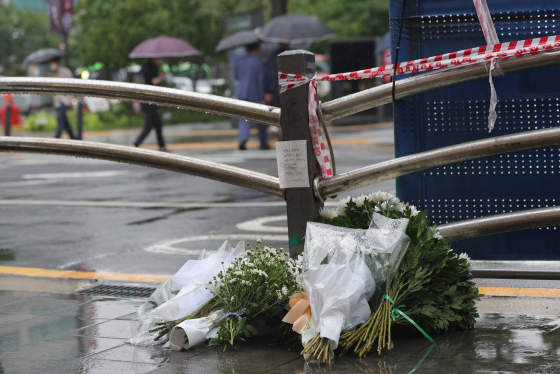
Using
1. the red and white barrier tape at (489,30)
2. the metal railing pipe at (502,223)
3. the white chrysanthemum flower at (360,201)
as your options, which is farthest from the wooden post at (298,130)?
the red and white barrier tape at (489,30)

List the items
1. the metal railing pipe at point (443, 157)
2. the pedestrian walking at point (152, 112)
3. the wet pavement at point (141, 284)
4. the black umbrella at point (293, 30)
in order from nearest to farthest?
the wet pavement at point (141, 284) < the metal railing pipe at point (443, 157) < the pedestrian walking at point (152, 112) < the black umbrella at point (293, 30)

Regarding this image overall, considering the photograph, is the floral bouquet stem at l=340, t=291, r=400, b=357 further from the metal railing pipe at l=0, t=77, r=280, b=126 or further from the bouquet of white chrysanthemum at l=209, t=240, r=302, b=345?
the metal railing pipe at l=0, t=77, r=280, b=126

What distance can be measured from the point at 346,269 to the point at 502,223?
1.11 meters

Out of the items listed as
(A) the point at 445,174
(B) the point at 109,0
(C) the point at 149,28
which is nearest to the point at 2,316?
(A) the point at 445,174

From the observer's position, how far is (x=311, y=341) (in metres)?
3.57

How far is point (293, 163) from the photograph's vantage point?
4.45 meters

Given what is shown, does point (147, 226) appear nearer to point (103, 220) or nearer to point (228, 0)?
point (103, 220)

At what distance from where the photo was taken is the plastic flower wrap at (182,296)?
13.1 feet

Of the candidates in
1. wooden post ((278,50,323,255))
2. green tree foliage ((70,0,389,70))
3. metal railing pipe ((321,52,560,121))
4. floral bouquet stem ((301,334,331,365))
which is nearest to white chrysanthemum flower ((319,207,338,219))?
wooden post ((278,50,323,255))

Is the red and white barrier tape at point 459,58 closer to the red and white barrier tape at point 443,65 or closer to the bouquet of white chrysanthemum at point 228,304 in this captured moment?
the red and white barrier tape at point 443,65

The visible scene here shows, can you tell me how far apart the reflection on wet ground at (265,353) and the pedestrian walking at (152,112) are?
12575 mm

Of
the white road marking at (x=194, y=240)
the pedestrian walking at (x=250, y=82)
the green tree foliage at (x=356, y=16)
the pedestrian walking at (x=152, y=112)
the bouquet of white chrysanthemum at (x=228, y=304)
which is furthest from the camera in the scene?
the green tree foliage at (x=356, y=16)

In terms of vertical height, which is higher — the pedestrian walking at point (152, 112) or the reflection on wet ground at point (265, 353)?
the pedestrian walking at point (152, 112)

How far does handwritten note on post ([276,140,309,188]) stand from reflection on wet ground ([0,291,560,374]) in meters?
0.97
